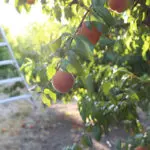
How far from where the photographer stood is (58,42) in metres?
0.83

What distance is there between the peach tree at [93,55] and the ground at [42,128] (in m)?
1.71

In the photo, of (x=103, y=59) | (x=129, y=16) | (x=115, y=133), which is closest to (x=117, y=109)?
(x=129, y=16)

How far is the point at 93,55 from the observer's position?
0.99 metres

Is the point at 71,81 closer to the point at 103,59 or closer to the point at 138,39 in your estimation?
the point at 138,39

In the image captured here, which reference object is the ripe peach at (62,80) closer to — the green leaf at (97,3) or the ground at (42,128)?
the green leaf at (97,3)

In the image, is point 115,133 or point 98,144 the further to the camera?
point 115,133

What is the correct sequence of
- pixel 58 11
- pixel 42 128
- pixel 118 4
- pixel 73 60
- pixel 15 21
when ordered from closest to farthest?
pixel 73 60 → pixel 118 4 → pixel 58 11 → pixel 42 128 → pixel 15 21

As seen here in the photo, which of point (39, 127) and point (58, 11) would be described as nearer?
point (58, 11)

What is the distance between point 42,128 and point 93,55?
3.09m

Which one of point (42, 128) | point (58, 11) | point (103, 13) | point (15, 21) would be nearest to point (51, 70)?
point (103, 13)

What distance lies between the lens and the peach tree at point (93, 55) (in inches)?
31.2

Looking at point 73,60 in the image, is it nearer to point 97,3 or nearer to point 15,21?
point 97,3

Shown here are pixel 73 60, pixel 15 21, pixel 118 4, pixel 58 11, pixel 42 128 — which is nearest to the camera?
pixel 73 60

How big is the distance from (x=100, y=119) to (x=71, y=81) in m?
0.67
